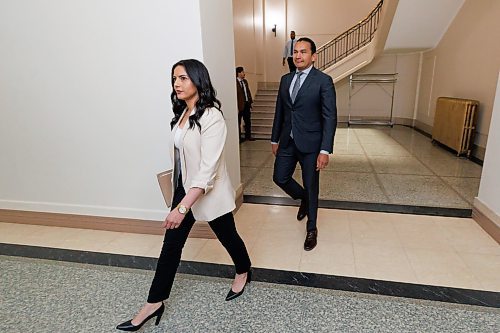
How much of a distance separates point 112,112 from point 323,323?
230 cm

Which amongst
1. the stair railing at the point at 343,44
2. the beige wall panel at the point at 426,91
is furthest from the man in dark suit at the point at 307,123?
the stair railing at the point at 343,44

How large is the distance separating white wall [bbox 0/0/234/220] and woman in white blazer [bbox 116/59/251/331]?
955 millimetres

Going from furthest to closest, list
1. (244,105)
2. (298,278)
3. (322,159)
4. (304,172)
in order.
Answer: (244,105), (304,172), (322,159), (298,278)

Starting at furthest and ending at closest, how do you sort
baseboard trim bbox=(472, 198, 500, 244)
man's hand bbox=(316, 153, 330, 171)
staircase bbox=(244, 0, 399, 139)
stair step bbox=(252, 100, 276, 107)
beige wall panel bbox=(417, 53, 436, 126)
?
stair step bbox=(252, 100, 276, 107) → beige wall panel bbox=(417, 53, 436, 126) → staircase bbox=(244, 0, 399, 139) → baseboard trim bbox=(472, 198, 500, 244) → man's hand bbox=(316, 153, 330, 171)

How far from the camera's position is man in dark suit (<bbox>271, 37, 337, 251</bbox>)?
7.91 ft

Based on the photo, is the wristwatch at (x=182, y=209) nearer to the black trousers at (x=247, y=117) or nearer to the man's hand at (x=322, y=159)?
the man's hand at (x=322, y=159)

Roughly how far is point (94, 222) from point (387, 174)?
149 inches

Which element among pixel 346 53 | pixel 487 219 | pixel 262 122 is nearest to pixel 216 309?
pixel 487 219

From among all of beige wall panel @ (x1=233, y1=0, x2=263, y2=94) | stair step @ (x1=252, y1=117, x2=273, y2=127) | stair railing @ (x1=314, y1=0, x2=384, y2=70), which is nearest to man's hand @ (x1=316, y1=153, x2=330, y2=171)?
stair step @ (x1=252, y1=117, x2=273, y2=127)

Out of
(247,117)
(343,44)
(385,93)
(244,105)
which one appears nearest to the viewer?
(244,105)

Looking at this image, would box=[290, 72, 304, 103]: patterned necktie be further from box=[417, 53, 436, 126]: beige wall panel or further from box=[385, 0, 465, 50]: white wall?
box=[417, 53, 436, 126]: beige wall panel

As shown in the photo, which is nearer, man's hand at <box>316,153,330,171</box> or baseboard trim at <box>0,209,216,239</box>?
man's hand at <box>316,153,330,171</box>

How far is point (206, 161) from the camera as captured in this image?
1634mm

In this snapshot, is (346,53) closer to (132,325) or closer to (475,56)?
(475,56)
